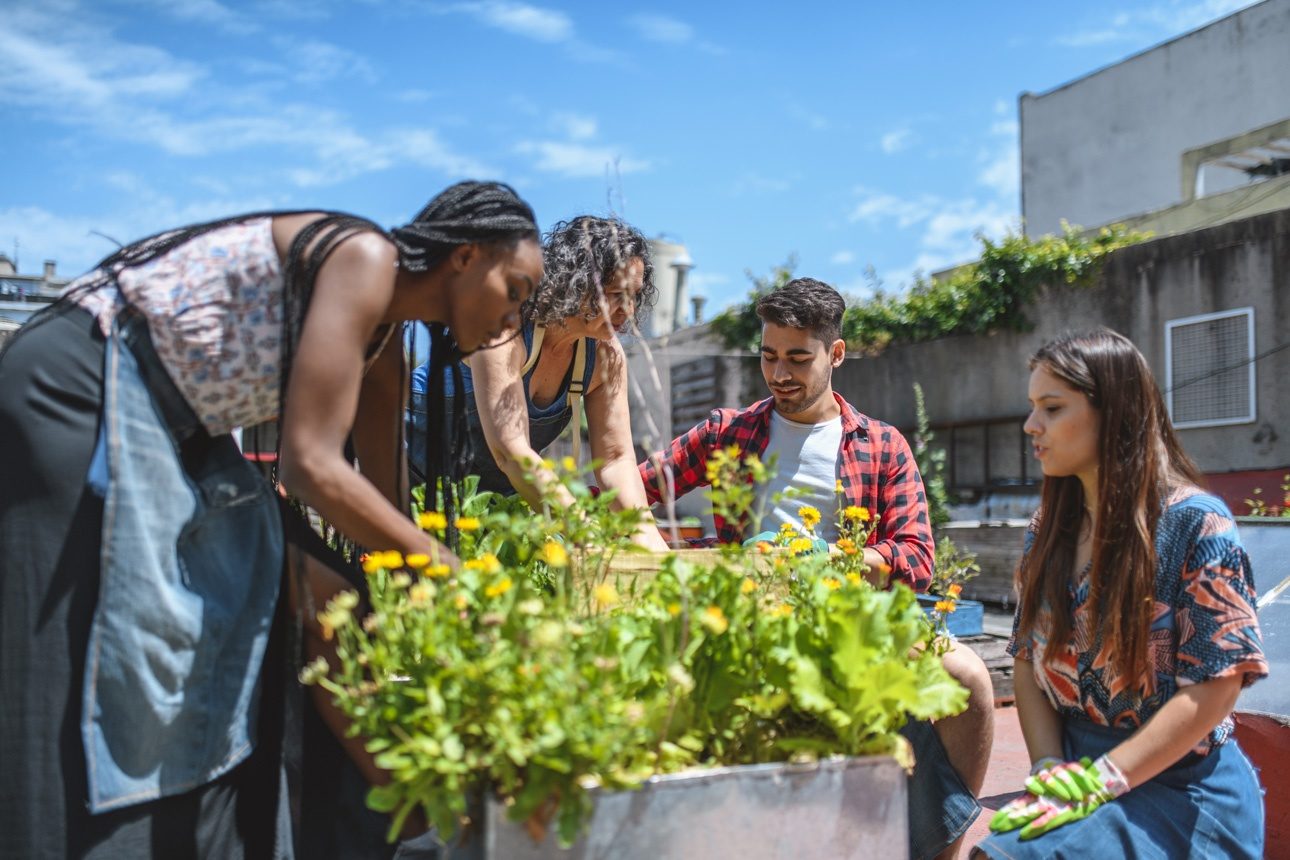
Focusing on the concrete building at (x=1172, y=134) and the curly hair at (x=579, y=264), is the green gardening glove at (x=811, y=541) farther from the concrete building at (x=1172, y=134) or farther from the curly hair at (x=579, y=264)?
the concrete building at (x=1172, y=134)

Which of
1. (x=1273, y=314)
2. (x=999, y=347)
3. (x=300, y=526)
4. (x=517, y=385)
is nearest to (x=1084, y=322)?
(x=999, y=347)

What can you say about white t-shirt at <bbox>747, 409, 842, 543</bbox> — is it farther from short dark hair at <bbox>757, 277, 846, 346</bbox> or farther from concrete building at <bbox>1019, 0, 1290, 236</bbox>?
concrete building at <bbox>1019, 0, 1290, 236</bbox>

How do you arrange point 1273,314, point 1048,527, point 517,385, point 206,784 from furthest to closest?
point 1273,314
point 517,385
point 1048,527
point 206,784

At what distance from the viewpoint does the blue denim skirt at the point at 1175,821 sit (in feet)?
5.99

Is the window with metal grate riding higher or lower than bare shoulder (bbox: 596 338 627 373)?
higher

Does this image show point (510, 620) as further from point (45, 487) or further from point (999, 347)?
point (999, 347)

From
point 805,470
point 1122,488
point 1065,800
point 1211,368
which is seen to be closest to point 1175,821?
point 1065,800

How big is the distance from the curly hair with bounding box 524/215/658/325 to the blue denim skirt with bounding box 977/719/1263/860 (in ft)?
5.01

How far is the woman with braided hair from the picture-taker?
1.62m

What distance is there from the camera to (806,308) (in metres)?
3.12

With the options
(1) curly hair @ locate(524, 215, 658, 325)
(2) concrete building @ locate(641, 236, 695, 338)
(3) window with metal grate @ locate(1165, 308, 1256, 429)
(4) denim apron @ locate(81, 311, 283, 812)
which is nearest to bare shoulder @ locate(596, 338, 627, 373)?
(1) curly hair @ locate(524, 215, 658, 325)

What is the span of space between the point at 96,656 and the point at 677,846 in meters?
0.89

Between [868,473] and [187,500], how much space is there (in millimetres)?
1899

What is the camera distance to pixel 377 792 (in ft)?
4.59
